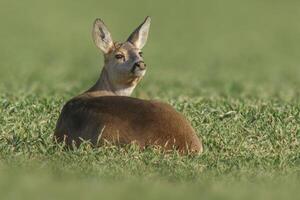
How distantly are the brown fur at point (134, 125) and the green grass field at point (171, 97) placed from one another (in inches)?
5.8

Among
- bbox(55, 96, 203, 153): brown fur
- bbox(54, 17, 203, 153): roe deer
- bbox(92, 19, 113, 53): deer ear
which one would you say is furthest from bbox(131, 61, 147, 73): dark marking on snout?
bbox(55, 96, 203, 153): brown fur

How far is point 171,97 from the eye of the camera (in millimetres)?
15734

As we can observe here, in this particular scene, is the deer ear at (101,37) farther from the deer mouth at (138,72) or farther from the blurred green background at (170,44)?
the blurred green background at (170,44)

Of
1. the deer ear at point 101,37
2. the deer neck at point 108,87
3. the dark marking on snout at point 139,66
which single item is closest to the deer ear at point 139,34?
the deer ear at point 101,37

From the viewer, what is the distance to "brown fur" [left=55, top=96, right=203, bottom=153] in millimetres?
10484

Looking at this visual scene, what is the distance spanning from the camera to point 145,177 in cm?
944

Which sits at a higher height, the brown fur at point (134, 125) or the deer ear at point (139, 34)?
the deer ear at point (139, 34)

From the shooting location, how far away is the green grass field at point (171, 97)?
887cm

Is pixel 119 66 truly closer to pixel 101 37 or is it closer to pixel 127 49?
pixel 127 49

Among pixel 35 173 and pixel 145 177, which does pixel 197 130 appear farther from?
pixel 35 173

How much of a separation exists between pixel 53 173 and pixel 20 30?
83.9 ft

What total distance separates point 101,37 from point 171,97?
8.07ft

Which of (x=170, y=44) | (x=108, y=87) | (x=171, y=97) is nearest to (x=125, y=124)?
(x=108, y=87)

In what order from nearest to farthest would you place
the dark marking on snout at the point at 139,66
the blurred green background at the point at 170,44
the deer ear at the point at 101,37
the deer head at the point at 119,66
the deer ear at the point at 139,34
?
1. the dark marking on snout at the point at 139,66
2. the deer head at the point at 119,66
3. the deer ear at the point at 101,37
4. the deer ear at the point at 139,34
5. the blurred green background at the point at 170,44
